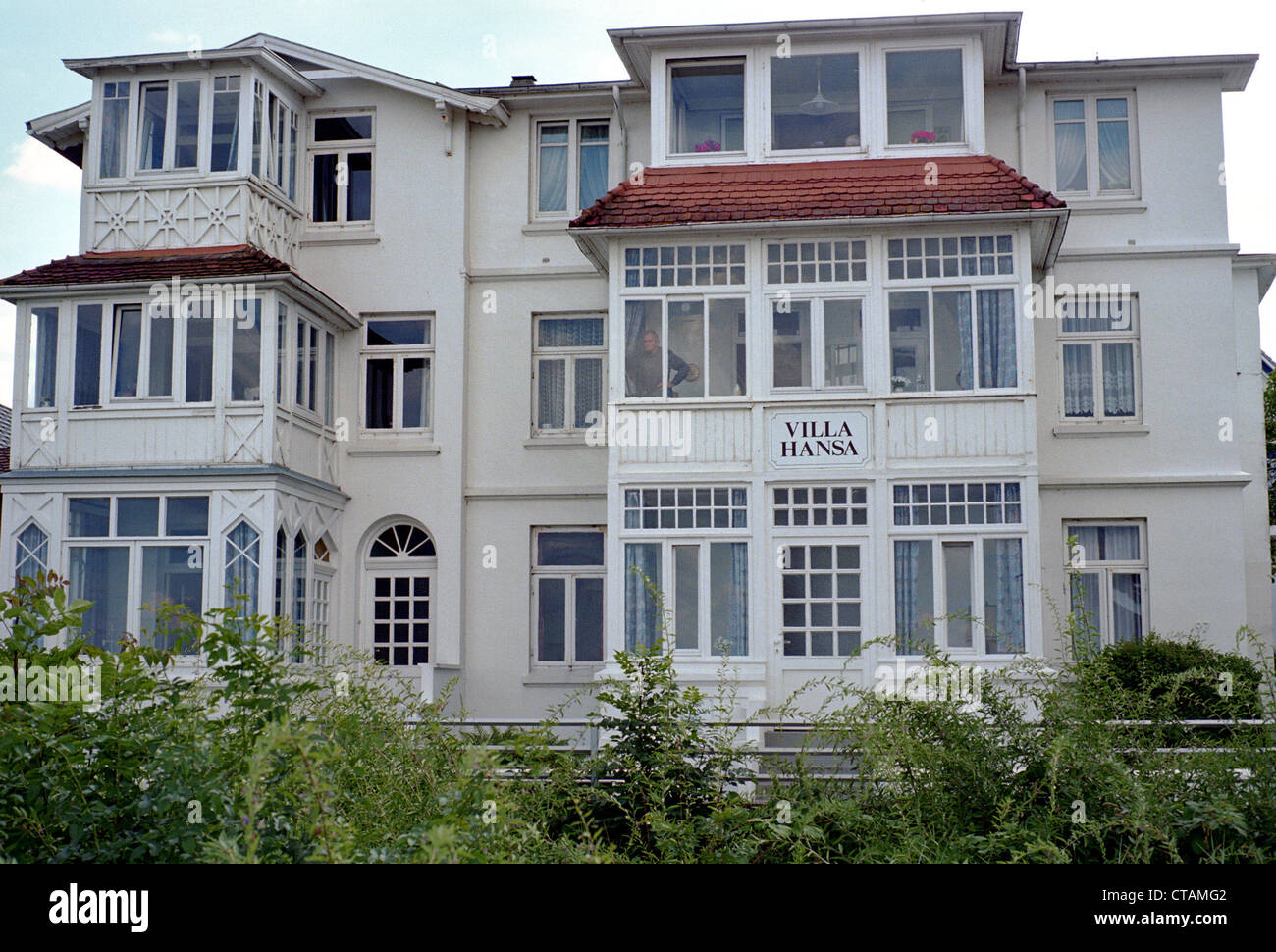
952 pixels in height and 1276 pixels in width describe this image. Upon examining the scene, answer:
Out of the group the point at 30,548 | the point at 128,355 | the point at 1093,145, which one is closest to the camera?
the point at 30,548

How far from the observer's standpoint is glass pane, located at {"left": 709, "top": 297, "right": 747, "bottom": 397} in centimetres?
1648

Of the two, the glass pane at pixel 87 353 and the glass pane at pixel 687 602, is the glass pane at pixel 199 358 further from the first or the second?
the glass pane at pixel 687 602

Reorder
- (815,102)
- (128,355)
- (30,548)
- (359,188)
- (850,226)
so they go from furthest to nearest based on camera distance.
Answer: (359,188), (815,102), (128,355), (30,548), (850,226)

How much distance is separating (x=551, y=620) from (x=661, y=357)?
4.25m

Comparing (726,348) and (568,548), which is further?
(568,548)

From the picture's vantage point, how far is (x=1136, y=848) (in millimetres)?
5887

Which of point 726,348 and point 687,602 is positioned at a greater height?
point 726,348

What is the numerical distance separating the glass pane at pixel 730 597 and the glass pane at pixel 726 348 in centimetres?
194

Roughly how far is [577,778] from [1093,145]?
1434 cm

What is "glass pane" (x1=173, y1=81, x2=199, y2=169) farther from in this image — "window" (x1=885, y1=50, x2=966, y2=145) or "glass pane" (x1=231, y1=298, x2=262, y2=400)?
"window" (x1=885, y1=50, x2=966, y2=145)

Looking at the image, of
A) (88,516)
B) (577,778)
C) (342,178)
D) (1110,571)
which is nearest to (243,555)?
(88,516)

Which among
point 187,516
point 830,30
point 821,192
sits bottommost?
point 187,516

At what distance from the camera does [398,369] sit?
19.0 metres

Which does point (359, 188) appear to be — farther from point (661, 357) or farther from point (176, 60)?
point (661, 357)
